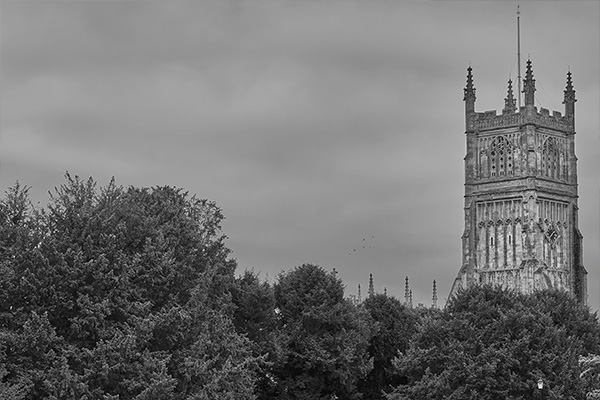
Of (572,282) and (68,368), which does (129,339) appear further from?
(572,282)

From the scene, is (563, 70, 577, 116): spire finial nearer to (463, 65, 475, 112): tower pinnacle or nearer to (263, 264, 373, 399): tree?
(463, 65, 475, 112): tower pinnacle

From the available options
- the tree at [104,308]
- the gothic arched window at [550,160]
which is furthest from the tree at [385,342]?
the gothic arched window at [550,160]

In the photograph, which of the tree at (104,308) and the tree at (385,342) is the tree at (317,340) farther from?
the tree at (104,308)

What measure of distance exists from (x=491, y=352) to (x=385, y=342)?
17.2 meters

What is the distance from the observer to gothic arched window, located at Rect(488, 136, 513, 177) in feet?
524

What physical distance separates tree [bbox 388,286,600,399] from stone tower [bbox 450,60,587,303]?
62.4 metres

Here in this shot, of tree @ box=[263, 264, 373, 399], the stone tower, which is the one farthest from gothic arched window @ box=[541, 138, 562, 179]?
tree @ box=[263, 264, 373, 399]

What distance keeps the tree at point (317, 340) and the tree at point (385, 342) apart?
371 centimetres

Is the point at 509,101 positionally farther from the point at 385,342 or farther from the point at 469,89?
the point at 385,342

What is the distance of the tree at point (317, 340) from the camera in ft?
312

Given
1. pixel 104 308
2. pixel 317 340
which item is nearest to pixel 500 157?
pixel 317 340

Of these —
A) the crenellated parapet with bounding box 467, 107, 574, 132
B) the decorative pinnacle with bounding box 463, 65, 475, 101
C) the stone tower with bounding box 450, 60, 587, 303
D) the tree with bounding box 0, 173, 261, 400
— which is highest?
the decorative pinnacle with bounding box 463, 65, 475, 101

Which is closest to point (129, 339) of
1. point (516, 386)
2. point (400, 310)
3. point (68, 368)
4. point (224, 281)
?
point (68, 368)

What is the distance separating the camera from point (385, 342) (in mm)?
103750
